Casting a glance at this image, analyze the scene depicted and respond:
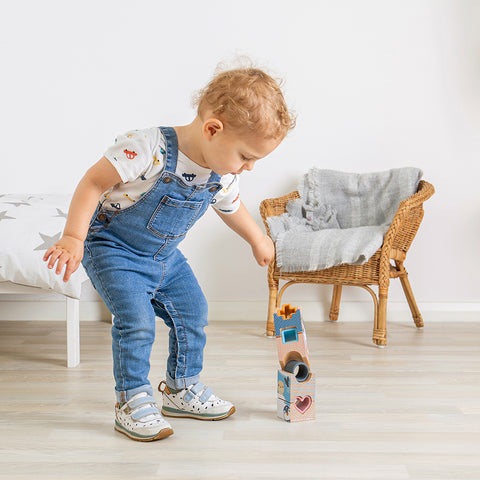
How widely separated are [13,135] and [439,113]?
1995mm

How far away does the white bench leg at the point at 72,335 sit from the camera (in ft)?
6.63

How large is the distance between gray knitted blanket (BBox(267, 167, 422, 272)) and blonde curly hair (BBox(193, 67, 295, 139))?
109 centimetres

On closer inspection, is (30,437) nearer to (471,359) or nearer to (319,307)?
(471,359)

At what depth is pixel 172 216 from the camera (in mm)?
1431

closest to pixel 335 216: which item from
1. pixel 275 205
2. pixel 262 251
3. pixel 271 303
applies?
pixel 275 205

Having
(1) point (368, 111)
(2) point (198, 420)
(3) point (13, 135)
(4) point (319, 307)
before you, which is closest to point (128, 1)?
(3) point (13, 135)

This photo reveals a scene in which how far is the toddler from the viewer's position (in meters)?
1.27

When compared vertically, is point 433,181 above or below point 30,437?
above

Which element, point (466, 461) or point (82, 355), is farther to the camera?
point (82, 355)

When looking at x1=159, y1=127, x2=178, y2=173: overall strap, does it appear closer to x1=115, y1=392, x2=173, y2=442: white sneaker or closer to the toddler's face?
the toddler's face

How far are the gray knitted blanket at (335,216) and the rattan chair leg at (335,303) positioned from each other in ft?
0.95

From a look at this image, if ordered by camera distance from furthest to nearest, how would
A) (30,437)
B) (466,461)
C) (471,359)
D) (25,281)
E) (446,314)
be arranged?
(446,314) < (471,359) < (25,281) < (30,437) < (466,461)

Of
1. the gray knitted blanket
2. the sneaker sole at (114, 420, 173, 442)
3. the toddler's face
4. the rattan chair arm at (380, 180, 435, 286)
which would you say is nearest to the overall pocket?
the toddler's face

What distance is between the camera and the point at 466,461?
1310 mm
